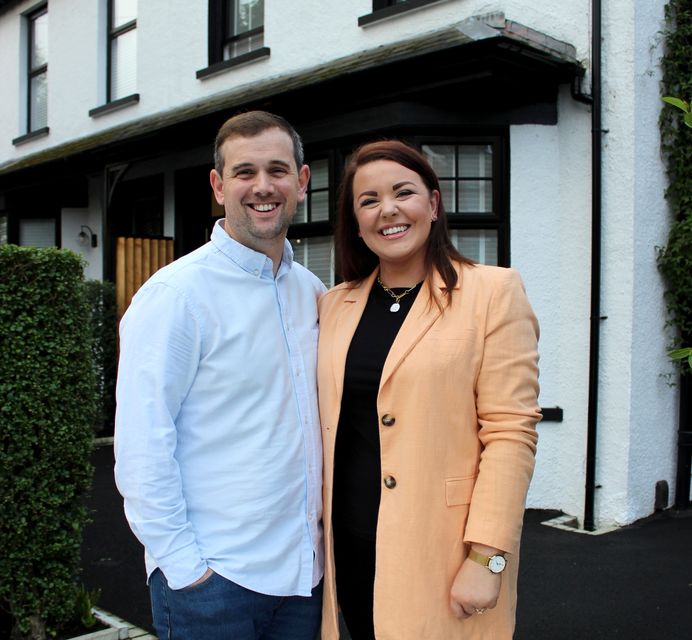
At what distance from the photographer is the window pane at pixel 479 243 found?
5961mm

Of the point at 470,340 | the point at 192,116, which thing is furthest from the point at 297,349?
the point at 192,116

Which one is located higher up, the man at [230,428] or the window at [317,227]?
the window at [317,227]

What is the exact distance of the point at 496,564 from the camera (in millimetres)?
1989

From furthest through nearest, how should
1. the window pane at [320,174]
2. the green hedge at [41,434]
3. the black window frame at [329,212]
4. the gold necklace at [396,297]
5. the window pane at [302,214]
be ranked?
the window pane at [302,214]
the window pane at [320,174]
the black window frame at [329,212]
the green hedge at [41,434]
the gold necklace at [396,297]

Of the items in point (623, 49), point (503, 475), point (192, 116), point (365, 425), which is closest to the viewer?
point (503, 475)

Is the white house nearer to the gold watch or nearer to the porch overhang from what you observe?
the porch overhang

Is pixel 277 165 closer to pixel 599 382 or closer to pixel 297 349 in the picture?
pixel 297 349

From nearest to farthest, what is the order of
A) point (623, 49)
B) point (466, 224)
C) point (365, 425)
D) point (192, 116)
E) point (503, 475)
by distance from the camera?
point (503, 475), point (365, 425), point (623, 49), point (466, 224), point (192, 116)

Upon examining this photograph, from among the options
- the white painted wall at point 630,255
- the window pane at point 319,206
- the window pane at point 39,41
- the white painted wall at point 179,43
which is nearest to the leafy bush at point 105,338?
the white painted wall at point 179,43

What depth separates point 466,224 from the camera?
5.91m

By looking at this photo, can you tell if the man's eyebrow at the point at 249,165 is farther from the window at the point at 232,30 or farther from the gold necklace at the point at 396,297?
the window at the point at 232,30

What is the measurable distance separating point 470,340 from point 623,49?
410cm

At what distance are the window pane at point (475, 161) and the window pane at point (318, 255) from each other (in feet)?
4.85

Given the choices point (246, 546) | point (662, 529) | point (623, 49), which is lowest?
point (662, 529)
